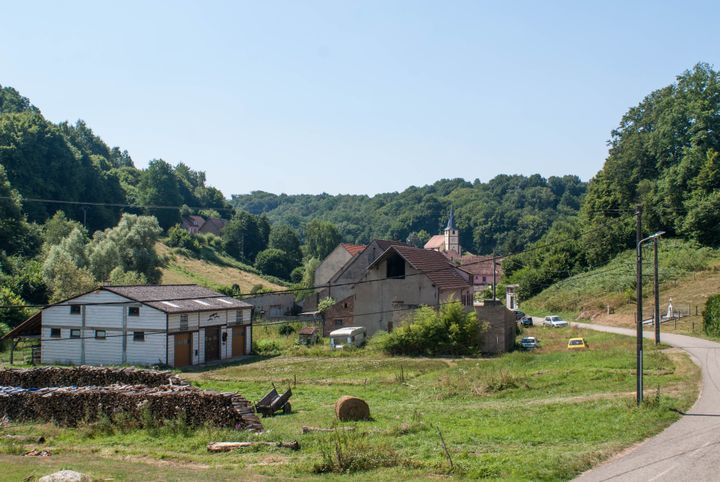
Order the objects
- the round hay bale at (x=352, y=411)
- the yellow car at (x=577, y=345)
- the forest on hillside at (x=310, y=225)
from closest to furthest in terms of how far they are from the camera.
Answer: the round hay bale at (x=352, y=411) → the yellow car at (x=577, y=345) → the forest on hillside at (x=310, y=225)

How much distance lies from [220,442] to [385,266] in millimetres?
33064

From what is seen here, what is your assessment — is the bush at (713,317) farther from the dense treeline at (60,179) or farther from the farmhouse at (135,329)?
the dense treeline at (60,179)

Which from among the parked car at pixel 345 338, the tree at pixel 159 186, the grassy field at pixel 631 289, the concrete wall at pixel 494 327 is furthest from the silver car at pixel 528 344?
the tree at pixel 159 186

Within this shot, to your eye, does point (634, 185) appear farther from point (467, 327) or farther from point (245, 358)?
point (245, 358)

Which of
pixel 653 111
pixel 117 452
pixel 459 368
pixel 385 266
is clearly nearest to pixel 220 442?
pixel 117 452

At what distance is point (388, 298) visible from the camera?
53375 mm

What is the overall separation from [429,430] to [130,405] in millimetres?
11135

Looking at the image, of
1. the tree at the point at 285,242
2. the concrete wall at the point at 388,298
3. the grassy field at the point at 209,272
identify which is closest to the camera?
the concrete wall at the point at 388,298

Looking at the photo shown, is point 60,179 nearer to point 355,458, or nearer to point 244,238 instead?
point 244,238

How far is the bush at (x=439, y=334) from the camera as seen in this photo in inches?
1821

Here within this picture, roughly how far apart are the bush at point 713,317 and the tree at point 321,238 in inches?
3515

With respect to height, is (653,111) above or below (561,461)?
above

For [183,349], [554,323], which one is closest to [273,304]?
[554,323]

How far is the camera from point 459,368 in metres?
38.0
